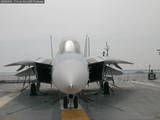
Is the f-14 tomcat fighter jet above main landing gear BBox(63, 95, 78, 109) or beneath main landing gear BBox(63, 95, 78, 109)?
above

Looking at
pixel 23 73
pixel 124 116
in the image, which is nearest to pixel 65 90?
pixel 124 116

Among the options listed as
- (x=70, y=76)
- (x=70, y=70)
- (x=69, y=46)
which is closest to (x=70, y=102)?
(x=69, y=46)

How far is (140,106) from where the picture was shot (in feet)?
28.8

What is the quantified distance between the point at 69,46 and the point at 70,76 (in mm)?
2292

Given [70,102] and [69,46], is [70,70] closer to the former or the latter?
[69,46]

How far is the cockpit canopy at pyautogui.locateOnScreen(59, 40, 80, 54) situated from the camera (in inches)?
324

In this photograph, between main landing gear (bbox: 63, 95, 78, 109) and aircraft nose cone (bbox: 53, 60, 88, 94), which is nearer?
aircraft nose cone (bbox: 53, 60, 88, 94)

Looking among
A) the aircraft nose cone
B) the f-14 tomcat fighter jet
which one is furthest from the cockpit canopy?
the aircraft nose cone

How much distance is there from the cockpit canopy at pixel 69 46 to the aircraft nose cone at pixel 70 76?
4.48 ft

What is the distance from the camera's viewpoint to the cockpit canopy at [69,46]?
8.23 metres

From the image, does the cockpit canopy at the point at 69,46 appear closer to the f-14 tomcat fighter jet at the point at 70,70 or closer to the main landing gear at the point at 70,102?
the f-14 tomcat fighter jet at the point at 70,70

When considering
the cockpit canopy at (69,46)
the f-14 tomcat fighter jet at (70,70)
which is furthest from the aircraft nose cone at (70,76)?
the cockpit canopy at (69,46)

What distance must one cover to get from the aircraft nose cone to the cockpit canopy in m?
1.37

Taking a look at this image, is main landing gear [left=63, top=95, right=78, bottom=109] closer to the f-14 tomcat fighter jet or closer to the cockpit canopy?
the f-14 tomcat fighter jet
